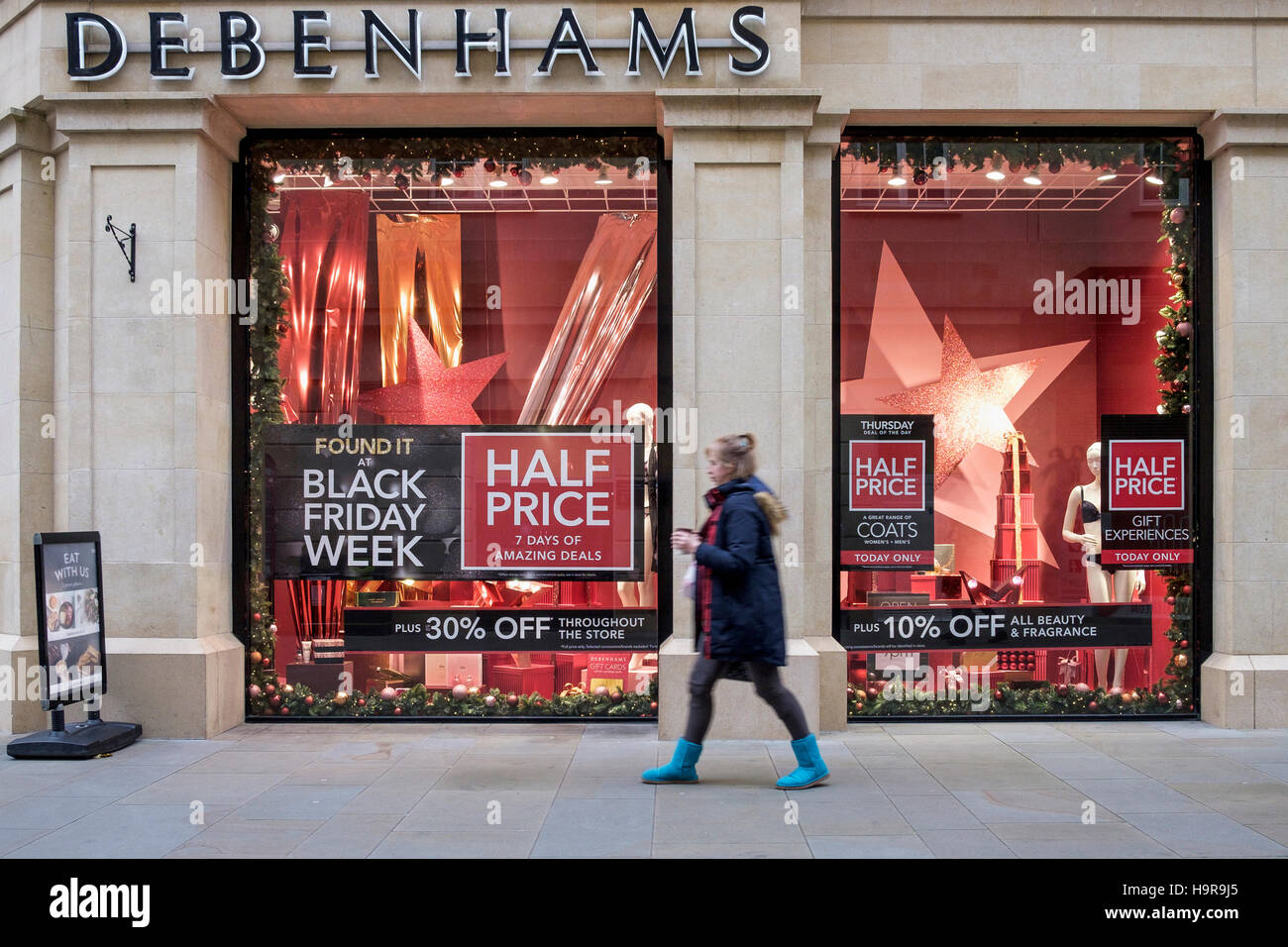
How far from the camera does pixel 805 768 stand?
6.23m

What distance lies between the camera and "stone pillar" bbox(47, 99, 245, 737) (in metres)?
7.72

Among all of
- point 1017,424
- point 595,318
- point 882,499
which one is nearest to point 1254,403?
point 1017,424

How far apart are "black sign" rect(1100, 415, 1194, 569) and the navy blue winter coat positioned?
3.93m

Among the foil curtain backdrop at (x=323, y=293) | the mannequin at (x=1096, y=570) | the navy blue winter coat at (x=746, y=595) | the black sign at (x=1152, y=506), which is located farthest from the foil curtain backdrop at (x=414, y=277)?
the black sign at (x=1152, y=506)

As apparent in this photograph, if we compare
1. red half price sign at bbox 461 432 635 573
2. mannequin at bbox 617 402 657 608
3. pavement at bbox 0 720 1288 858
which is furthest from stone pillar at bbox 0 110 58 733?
mannequin at bbox 617 402 657 608

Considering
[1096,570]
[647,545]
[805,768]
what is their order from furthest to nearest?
[1096,570] < [647,545] < [805,768]

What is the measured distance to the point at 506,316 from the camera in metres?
8.63

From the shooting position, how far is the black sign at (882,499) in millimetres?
8281

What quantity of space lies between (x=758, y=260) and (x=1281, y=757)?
5.02 m

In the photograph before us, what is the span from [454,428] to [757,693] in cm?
361

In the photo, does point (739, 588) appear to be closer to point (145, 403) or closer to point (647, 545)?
point (647, 545)

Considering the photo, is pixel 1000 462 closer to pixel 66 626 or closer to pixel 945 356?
pixel 945 356

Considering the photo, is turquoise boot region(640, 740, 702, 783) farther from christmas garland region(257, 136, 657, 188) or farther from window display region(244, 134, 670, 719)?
christmas garland region(257, 136, 657, 188)

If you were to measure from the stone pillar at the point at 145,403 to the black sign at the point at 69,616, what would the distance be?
0.30 metres
